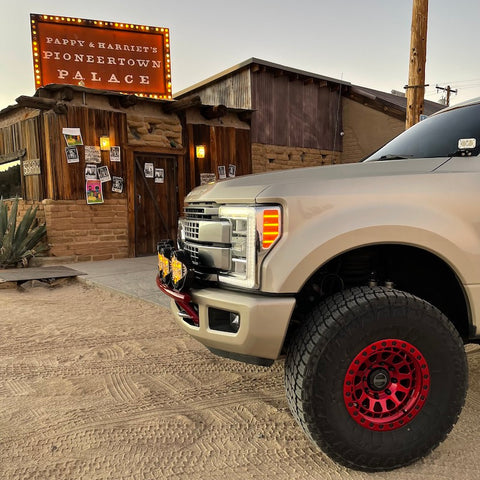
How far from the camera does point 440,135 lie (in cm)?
264

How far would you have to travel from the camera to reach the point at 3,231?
843 centimetres

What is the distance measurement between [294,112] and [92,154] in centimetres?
619

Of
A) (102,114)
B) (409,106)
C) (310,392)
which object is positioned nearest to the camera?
(310,392)

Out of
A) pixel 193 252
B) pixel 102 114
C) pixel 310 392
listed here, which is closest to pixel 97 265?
pixel 102 114

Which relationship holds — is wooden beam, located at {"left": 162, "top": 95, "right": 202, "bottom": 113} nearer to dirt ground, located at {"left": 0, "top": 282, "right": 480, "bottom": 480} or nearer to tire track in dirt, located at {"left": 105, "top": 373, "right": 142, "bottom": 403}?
dirt ground, located at {"left": 0, "top": 282, "right": 480, "bottom": 480}

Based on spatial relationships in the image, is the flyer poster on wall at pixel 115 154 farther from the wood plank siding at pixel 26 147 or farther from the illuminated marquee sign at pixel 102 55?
the illuminated marquee sign at pixel 102 55

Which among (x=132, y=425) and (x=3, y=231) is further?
(x=3, y=231)

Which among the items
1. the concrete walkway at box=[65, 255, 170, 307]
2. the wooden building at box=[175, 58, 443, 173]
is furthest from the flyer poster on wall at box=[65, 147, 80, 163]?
the wooden building at box=[175, 58, 443, 173]

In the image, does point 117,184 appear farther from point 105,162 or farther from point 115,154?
point 115,154

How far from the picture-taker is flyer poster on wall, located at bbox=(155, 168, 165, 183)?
9.95 meters

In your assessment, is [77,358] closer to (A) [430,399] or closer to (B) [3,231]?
(A) [430,399]

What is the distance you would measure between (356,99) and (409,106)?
7.66 metres

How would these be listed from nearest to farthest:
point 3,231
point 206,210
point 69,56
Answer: point 206,210 < point 3,231 < point 69,56

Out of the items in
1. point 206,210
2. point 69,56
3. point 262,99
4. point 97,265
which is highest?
point 69,56
